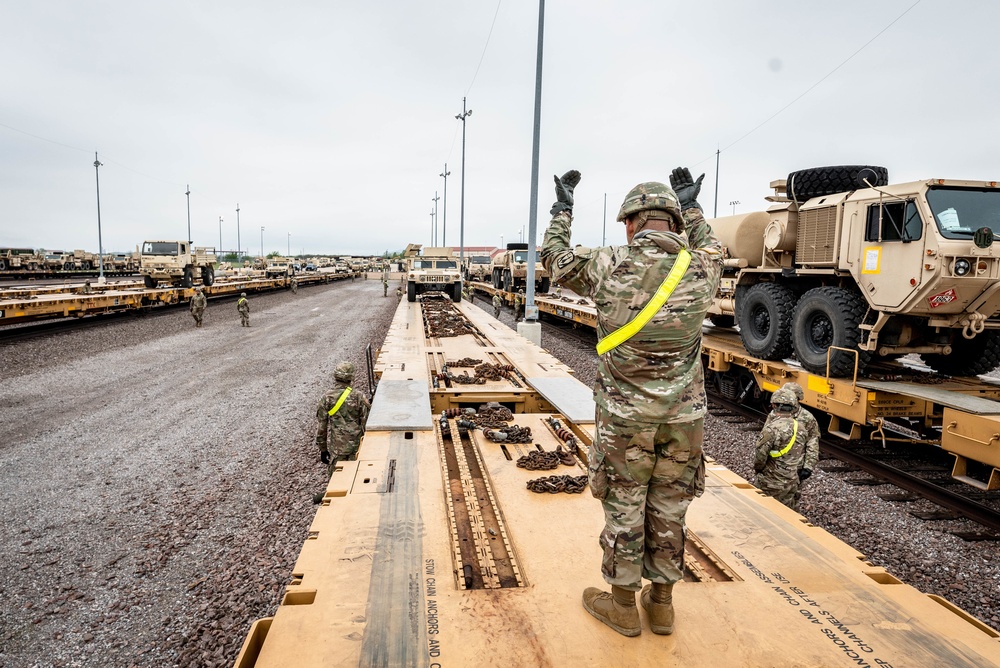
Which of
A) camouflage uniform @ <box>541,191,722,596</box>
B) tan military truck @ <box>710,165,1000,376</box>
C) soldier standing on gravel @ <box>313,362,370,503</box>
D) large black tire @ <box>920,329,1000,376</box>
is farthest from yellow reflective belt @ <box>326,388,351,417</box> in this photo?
large black tire @ <box>920,329,1000,376</box>

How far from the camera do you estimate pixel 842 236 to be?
23.0ft

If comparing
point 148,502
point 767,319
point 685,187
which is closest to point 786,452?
point 685,187

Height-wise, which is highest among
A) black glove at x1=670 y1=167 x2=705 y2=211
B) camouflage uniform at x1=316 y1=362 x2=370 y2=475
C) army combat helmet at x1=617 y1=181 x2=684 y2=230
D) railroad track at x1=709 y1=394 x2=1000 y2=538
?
black glove at x1=670 y1=167 x2=705 y2=211

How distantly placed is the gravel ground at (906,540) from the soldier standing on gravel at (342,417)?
14.1 feet

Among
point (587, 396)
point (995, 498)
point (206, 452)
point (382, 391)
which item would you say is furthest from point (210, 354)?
point (995, 498)

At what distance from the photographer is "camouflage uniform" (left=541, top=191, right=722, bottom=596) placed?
7.91 ft

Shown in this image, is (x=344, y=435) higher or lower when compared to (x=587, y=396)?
lower

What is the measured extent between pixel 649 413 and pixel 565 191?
125cm

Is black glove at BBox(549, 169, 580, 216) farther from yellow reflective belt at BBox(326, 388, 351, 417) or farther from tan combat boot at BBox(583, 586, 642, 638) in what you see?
yellow reflective belt at BBox(326, 388, 351, 417)

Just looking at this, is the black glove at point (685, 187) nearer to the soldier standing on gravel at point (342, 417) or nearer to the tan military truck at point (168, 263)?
the soldier standing on gravel at point (342, 417)

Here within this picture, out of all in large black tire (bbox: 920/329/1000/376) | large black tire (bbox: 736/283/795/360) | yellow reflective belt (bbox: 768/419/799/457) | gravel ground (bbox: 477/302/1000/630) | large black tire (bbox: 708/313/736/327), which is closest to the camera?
gravel ground (bbox: 477/302/1000/630)

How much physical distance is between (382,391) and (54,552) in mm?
2960

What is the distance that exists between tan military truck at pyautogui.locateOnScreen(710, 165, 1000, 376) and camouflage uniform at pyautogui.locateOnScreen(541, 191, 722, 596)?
4.88 metres

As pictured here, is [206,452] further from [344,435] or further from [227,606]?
[227,606]
